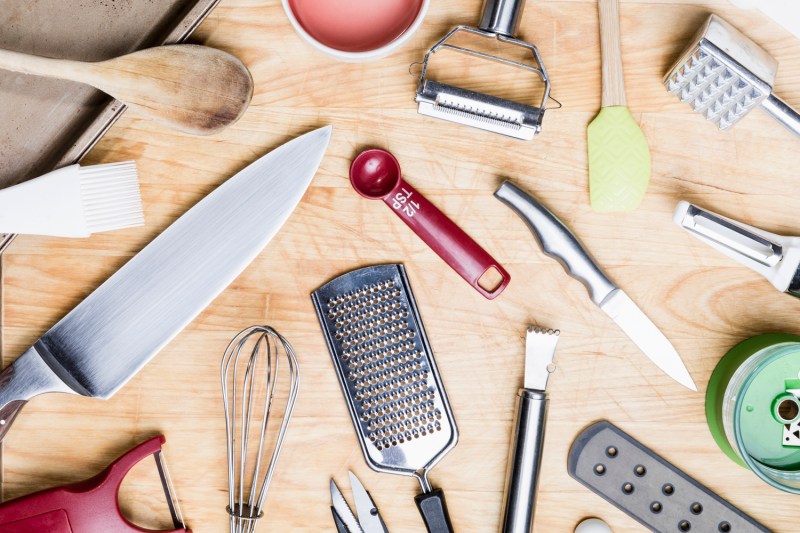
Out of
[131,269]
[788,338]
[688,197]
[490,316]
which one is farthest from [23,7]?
[788,338]

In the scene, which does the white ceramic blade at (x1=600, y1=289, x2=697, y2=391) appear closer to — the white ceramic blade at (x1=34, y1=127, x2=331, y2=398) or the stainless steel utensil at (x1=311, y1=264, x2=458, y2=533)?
the stainless steel utensil at (x1=311, y1=264, x2=458, y2=533)

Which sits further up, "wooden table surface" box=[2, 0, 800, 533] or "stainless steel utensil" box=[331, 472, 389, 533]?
"wooden table surface" box=[2, 0, 800, 533]

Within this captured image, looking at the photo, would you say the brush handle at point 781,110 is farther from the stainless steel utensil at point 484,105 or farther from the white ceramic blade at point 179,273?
the white ceramic blade at point 179,273

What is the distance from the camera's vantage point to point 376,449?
59 centimetres

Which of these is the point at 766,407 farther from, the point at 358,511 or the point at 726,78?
the point at 358,511

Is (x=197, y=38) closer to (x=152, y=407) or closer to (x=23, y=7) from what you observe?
(x=23, y=7)

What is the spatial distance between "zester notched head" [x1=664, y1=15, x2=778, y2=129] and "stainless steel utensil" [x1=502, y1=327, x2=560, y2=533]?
10.3 inches

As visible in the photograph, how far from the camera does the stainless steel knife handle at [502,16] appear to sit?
0.53 metres

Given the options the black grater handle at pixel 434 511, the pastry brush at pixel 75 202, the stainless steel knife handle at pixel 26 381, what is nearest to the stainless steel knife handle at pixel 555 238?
the black grater handle at pixel 434 511

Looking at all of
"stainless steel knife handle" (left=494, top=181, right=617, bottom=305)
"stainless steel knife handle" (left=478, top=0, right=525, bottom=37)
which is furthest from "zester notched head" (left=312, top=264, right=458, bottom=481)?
"stainless steel knife handle" (left=478, top=0, right=525, bottom=37)

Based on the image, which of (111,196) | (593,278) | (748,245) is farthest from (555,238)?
(111,196)

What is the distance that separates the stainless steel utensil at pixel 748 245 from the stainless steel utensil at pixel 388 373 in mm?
281

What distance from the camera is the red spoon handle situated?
0.56 meters

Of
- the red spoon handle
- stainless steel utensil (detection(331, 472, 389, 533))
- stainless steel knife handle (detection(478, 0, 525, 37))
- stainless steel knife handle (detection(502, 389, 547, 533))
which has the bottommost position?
stainless steel utensil (detection(331, 472, 389, 533))
